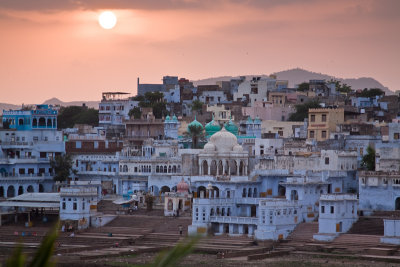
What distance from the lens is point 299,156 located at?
5525 centimetres

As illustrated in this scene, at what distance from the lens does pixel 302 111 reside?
81188mm

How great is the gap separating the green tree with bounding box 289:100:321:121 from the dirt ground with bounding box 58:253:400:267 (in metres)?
40.3

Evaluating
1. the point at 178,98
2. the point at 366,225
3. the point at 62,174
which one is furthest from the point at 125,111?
the point at 366,225

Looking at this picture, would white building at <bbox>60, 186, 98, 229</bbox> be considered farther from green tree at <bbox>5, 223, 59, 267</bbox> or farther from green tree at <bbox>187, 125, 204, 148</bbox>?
green tree at <bbox>5, 223, 59, 267</bbox>

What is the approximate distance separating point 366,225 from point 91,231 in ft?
52.1

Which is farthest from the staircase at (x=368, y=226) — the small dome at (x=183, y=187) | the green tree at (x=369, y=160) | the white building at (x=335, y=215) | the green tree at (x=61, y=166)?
the green tree at (x=61, y=166)

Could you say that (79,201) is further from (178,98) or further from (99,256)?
(178,98)

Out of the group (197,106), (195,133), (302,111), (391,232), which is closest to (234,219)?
(391,232)

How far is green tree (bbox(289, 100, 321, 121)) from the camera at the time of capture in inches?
3167

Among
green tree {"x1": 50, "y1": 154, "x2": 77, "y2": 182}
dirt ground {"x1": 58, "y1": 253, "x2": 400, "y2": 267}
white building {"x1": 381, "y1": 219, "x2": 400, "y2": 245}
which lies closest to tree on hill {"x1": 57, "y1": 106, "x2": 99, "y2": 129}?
green tree {"x1": 50, "y1": 154, "x2": 77, "y2": 182}

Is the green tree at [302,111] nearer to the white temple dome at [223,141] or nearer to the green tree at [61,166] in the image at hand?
the white temple dome at [223,141]

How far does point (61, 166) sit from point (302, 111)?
89.4 feet

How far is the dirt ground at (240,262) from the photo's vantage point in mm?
37719

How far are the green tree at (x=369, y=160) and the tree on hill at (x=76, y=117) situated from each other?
4433 centimetres
